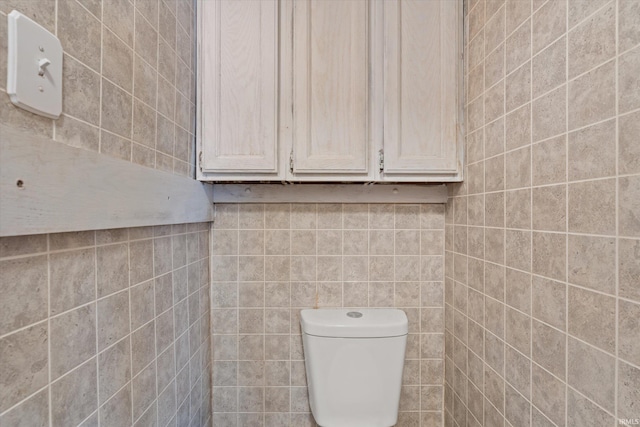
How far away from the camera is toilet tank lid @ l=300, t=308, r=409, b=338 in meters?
1.06

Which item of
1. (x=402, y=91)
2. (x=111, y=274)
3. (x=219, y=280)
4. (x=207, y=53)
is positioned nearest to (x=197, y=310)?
(x=219, y=280)

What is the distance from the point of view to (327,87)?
40.9 inches

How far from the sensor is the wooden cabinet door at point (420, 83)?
1.04 metres

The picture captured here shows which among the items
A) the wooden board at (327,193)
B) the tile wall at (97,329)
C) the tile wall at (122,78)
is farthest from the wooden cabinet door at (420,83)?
the tile wall at (97,329)

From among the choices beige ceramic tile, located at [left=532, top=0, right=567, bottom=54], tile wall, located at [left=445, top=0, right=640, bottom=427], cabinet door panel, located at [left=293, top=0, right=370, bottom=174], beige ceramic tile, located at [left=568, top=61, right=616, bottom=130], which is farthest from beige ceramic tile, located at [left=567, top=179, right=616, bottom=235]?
cabinet door panel, located at [left=293, top=0, right=370, bottom=174]

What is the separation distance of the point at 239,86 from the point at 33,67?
2.12 ft

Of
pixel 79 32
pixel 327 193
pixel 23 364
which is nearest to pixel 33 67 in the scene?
pixel 79 32

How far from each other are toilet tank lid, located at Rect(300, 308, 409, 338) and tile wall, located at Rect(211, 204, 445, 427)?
105 millimetres

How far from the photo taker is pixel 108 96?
61 centimetres

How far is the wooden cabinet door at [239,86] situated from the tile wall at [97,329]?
32 centimetres

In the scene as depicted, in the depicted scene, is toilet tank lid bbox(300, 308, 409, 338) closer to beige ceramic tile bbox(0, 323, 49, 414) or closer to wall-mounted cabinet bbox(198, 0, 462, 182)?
wall-mounted cabinet bbox(198, 0, 462, 182)

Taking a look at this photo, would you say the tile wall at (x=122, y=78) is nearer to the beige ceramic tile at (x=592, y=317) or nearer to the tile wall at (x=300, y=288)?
the tile wall at (x=300, y=288)

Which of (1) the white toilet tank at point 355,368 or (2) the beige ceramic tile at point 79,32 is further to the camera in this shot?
(1) the white toilet tank at point 355,368

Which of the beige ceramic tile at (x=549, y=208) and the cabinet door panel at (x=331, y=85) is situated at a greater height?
the cabinet door panel at (x=331, y=85)
